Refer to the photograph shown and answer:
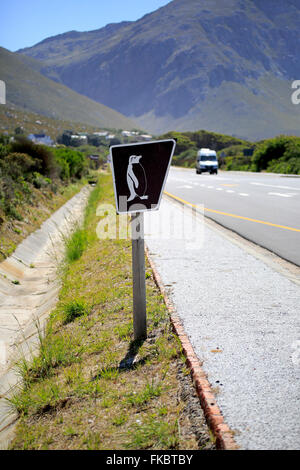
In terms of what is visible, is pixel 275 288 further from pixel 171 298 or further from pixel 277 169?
pixel 277 169

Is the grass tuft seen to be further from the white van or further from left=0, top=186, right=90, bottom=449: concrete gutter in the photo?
the white van

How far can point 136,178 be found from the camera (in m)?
3.87

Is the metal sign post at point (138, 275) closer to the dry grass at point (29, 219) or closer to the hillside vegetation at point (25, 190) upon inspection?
the dry grass at point (29, 219)

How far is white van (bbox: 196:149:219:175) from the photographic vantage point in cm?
4300

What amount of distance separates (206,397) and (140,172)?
1.76 metres

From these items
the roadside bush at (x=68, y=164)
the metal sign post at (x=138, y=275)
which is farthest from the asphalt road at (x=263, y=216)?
the roadside bush at (x=68, y=164)

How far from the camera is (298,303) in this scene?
491cm

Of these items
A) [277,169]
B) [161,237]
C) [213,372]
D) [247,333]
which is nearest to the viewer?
[213,372]

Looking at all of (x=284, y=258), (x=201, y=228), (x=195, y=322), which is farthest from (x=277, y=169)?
(x=195, y=322)

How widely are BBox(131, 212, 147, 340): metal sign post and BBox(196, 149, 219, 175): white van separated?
3958cm

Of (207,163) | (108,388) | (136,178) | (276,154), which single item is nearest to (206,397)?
(108,388)
